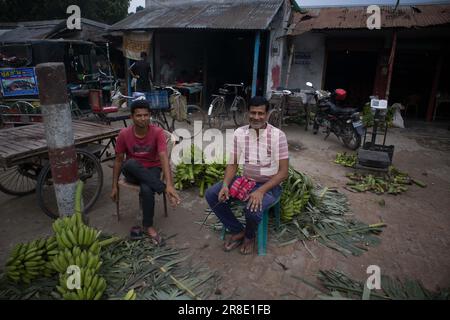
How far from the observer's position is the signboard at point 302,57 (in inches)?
482

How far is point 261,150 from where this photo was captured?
3.24m

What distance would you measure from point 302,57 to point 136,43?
626cm

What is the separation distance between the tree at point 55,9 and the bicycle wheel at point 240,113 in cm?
1865

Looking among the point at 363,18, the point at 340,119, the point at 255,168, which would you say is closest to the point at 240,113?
the point at 340,119

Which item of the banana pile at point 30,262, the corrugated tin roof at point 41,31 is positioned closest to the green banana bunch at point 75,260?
the banana pile at point 30,262

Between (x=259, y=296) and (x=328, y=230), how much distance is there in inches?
54.8

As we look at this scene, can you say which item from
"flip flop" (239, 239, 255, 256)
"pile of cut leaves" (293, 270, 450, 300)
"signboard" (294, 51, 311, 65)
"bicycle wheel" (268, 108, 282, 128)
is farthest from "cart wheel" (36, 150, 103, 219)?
Answer: "signboard" (294, 51, 311, 65)

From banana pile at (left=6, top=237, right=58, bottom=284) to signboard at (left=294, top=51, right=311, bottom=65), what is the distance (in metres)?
11.5

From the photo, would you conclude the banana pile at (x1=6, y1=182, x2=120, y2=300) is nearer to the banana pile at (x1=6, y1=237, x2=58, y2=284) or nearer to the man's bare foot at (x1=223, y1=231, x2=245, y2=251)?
the banana pile at (x1=6, y1=237, x2=58, y2=284)

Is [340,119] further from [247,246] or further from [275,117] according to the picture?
[247,246]

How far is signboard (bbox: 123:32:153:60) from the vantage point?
37.3 ft

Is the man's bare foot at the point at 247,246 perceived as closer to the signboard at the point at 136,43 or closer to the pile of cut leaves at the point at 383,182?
the pile of cut leaves at the point at 383,182
